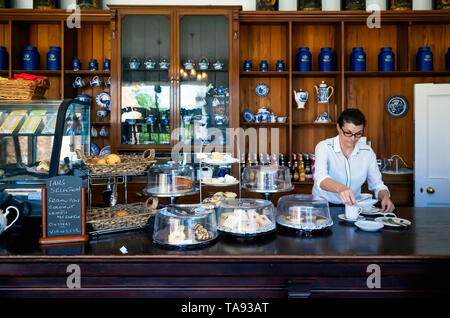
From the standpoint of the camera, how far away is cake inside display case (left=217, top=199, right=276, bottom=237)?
1.53 meters

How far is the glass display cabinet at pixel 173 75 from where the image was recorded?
3.61m

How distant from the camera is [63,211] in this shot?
1.50m

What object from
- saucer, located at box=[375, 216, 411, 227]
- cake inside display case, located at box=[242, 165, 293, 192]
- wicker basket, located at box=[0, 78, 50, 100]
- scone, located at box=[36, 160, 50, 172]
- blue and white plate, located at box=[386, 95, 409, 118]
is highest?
blue and white plate, located at box=[386, 95, 409, 118]

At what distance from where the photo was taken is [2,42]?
400 cm

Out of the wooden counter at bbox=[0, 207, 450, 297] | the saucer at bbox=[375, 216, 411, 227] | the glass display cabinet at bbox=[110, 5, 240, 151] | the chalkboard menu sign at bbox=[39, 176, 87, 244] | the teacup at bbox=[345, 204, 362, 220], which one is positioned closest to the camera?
the wooden counter at bbox=[0, 207, 450, 297]

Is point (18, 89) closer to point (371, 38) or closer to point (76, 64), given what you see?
point (76, 64)

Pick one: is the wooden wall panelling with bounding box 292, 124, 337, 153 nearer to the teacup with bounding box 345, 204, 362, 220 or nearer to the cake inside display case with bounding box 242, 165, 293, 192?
the cake inside display case with bounding box 242, 165, 293, 192

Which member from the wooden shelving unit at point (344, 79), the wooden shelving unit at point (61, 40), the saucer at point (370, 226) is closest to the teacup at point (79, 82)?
the wooden shelving unit at point (61, 40)

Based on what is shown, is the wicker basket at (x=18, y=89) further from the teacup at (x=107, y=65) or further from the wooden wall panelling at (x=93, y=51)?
the wooden wall panelling at (x=93, y=51)

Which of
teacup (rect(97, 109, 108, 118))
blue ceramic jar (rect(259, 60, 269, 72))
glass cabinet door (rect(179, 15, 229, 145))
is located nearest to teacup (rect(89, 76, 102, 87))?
teacup (rect(97, 109, 108, 118))

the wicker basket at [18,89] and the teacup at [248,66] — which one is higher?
the teacup at [248,66]

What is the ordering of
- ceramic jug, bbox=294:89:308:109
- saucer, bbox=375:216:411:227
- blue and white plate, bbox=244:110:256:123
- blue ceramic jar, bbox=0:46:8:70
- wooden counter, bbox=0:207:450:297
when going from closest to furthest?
wooden counter, bbox=0:207:450:297, saucer, bbox=375:216:411:227, blue ceramic jar, bbox=0:46:8:70, ceramic jug, bbox=294:89:308:109, blue and white plate, bbox=244:110:256:123

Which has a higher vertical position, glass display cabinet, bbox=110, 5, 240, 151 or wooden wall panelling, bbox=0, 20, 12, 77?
wooden wall panelling, bbox=0, 20, 12, 77

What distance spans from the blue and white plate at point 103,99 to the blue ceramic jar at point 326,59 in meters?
2.37
